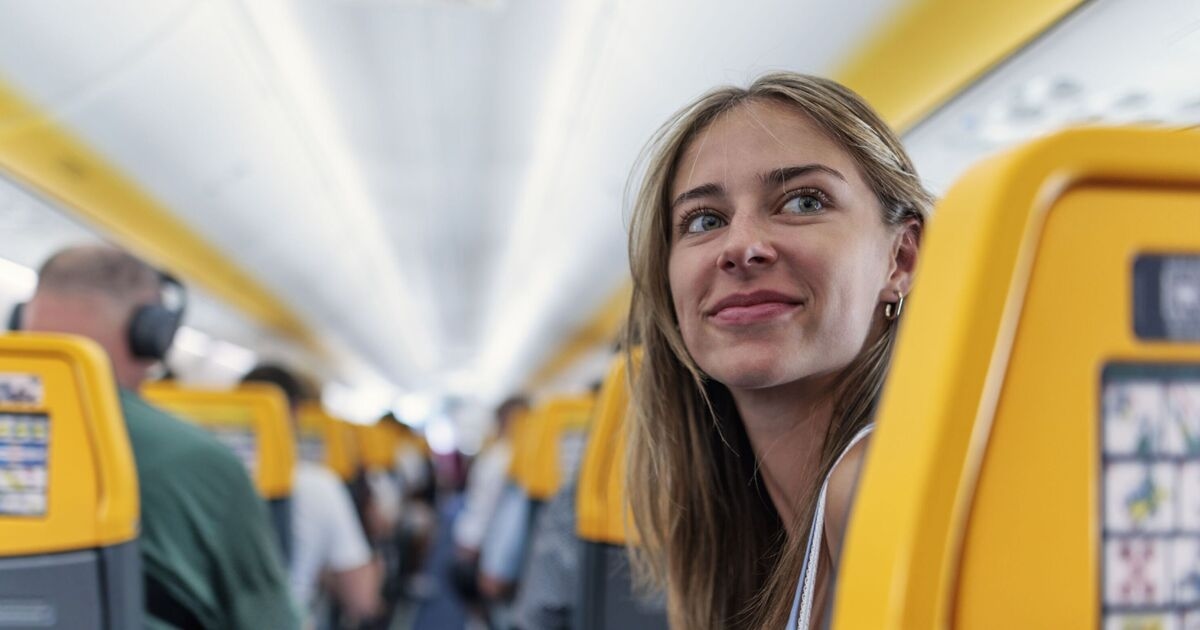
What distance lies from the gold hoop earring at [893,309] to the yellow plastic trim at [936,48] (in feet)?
5.61

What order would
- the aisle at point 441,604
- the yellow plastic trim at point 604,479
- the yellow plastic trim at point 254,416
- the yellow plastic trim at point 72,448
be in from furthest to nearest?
1. the aisle at point 441,604
2. the yellow plastic trim at point 254,416
3. the yellow plastic trim at point 604,479
4. the yellow plastic trim at point 72,448

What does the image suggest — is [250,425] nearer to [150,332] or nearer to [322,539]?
[322,539]

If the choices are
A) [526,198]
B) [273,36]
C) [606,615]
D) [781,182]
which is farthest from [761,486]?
[526,198]

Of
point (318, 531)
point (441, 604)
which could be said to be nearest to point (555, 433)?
point (318, 531)

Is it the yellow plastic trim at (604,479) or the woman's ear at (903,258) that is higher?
the woman's ear at (903,258)

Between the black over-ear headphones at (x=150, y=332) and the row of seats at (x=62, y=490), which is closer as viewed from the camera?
the row of seats at (x=62, y=490)

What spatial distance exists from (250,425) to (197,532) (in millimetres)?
1403

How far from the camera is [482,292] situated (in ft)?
47.0

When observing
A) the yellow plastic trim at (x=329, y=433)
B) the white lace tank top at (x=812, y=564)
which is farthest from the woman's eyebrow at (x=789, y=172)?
the yellow plastic trim at (x=329, y=433)

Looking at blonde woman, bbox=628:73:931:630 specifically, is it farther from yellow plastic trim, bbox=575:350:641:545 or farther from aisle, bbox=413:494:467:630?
aisle, bbox=413:494:467:630

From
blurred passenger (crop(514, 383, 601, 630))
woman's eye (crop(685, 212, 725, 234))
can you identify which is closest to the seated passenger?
blurred passenger (crop(514, 383, 601, 630))

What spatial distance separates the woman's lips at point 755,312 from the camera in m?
1.16

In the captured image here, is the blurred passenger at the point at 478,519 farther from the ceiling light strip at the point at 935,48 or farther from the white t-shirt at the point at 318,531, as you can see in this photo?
the ceiling light strip at the point at 935,48

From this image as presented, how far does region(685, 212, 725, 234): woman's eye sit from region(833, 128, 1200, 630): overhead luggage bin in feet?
2.26
